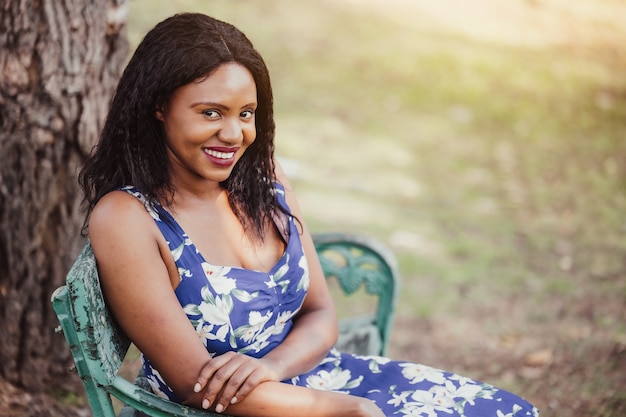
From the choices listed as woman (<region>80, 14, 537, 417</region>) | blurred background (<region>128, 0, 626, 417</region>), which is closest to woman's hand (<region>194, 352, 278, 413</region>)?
woman (<region>80, 14, 537, 417</region>)

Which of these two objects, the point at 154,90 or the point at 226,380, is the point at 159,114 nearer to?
the point at 154,90

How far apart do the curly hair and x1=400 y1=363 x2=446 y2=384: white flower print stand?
3.06 feet

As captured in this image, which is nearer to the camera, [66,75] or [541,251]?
[66,75]

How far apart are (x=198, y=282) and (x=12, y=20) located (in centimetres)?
141

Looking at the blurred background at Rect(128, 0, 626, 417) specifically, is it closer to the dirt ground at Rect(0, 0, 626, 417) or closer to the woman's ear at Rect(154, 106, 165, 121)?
the dirt ground at Rect(0, 0, 626, 417)

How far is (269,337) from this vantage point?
2314mm

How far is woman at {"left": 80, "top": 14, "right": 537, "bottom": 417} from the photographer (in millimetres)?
1986

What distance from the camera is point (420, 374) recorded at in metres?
2.40

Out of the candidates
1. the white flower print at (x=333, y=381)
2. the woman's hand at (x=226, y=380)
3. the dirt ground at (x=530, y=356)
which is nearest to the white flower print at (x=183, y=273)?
the woman's hand at (x=226, y=380)

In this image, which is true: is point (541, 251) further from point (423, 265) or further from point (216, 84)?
point (216, 84)

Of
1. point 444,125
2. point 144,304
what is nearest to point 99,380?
point 144,304

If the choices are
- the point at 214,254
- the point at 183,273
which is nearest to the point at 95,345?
the point at 183,273

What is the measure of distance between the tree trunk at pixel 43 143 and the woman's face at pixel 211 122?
3.04ft

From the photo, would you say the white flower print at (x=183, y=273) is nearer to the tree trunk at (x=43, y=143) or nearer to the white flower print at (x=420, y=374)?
the white flower print at (x=420, y=374)
